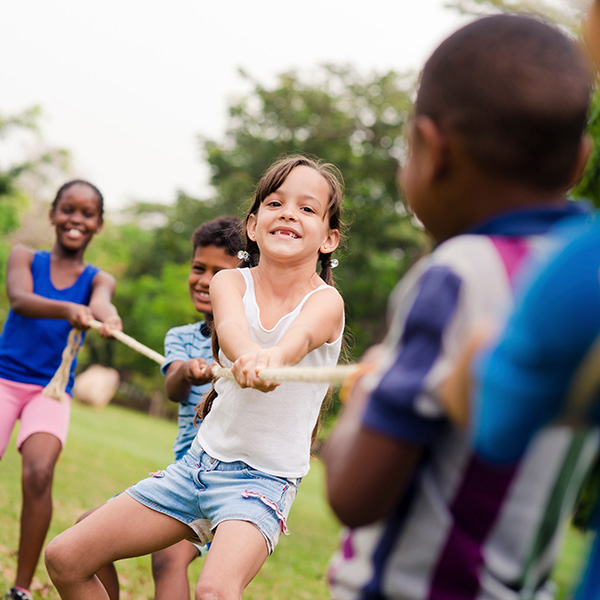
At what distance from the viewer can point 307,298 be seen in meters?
2.82

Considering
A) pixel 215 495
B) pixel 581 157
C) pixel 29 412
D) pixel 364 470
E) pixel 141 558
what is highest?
pixel 581 157

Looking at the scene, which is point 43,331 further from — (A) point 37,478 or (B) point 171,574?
(B) point 171,574

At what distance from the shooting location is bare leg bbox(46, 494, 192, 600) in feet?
8.31

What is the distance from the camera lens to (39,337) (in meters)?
4.59

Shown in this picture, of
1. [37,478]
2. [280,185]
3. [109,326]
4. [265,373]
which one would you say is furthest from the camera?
[109,326]

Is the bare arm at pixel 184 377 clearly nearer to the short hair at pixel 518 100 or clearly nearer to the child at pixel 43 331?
the child at pixel 43 331

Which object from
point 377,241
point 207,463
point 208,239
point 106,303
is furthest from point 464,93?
point 377,241

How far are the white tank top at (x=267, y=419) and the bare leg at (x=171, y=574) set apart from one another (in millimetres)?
946

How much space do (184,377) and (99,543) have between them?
1.07 metres

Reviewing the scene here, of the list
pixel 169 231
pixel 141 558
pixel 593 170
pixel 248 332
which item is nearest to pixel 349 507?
pixel 248 332

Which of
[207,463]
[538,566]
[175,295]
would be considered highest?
[538,566]

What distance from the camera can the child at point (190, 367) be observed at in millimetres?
3439

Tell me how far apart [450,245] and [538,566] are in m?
0.56

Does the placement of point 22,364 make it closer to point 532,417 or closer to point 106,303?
point 106,303
